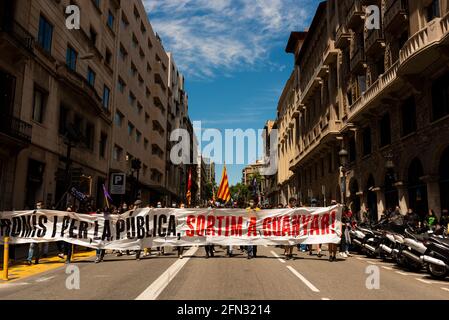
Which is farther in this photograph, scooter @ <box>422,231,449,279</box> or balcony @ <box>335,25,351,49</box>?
balcony @ <box>335,25,351,49</box>

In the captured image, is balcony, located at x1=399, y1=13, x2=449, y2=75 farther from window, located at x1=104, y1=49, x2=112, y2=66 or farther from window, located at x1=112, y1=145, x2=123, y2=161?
window, located at x1=112, y1=145, x2=123, y2=161

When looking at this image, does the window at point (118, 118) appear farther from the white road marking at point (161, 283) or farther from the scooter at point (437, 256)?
the scooter at point (437, 256)

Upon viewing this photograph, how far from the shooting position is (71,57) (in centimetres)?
2425

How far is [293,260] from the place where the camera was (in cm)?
1324

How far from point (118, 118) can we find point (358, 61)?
66.8ft

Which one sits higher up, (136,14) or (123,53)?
(136,14)

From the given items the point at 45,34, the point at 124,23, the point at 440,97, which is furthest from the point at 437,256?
the point at 124,23

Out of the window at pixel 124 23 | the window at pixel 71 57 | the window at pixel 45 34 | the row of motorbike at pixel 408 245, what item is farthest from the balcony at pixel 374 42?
the window at pixel 124 23

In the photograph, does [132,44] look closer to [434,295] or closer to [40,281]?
[40,281]

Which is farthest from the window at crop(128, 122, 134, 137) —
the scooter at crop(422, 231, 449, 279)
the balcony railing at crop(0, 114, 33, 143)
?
the scooter at crop(422, 231, 449, 279)

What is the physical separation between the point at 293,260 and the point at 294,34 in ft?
152

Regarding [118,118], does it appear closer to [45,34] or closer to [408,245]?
[45,34]

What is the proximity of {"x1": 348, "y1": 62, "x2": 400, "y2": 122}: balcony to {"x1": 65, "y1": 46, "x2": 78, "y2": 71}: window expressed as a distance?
18.1 meters

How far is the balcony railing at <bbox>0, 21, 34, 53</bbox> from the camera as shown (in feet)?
Result: 52.7
